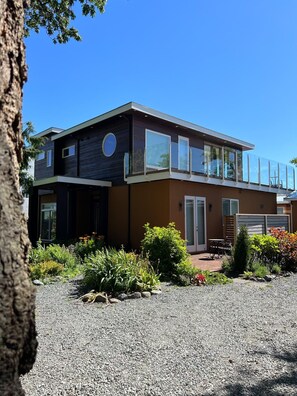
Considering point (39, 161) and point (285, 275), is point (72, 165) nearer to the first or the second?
point (39, 161)

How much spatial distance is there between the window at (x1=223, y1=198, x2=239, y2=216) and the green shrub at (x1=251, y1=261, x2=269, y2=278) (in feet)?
21.6

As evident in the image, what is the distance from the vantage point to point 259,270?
900 centimetres

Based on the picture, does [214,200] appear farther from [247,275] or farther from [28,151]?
[28,151]

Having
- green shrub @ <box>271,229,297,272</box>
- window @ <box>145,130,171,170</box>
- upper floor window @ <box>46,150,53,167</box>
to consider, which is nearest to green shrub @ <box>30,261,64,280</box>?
window @ <box>145,130,171,170</box>

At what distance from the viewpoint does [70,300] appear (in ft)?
20.4

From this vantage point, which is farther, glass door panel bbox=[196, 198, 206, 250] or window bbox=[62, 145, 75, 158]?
window bbox=[62, 145, 75, 158]

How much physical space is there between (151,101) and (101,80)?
412cm

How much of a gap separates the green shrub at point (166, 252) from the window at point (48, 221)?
379 inches

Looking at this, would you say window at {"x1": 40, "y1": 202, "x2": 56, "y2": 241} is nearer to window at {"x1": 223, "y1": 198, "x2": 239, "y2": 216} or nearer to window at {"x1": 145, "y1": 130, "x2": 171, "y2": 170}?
window at {"x1": 145, "y1": 130, "x2": 171, "y2": 170}

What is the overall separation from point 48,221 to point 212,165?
9.32m

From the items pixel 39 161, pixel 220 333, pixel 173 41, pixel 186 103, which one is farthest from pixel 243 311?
pixel 39 161

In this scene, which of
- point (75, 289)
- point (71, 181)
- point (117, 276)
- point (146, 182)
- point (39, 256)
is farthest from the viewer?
A: point (71, 181)

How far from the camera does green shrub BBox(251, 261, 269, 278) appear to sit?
8.79 meters

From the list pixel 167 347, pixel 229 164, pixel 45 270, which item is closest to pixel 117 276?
pixel 45 270
